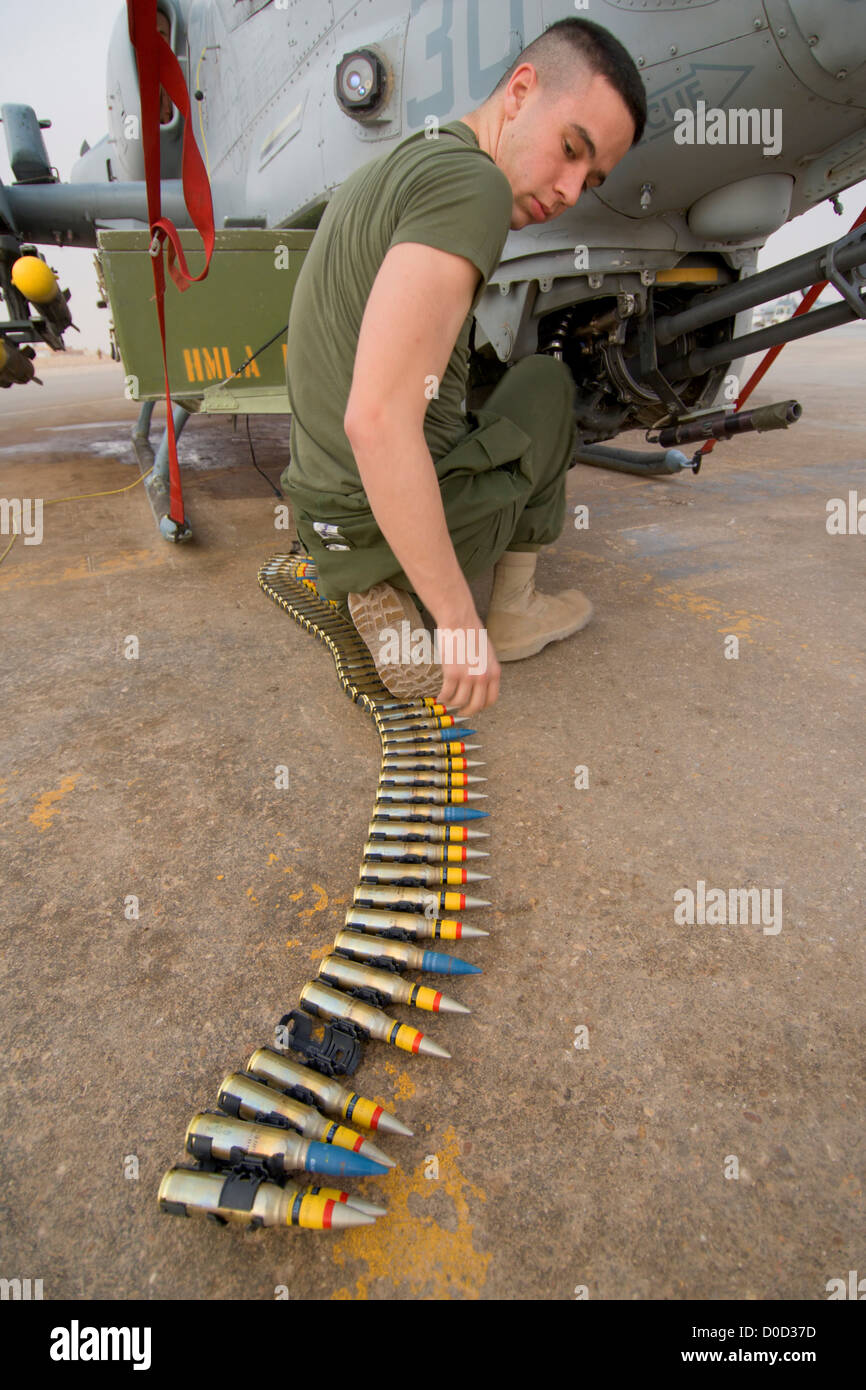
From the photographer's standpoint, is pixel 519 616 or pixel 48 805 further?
pixel 519 616

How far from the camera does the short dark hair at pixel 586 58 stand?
1.82m

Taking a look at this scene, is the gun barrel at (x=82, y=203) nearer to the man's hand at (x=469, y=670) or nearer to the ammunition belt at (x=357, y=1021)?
the ammunition belt at (x=357, y=1021)

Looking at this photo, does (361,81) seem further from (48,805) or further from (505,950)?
(505,950)

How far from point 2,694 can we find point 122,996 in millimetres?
1841

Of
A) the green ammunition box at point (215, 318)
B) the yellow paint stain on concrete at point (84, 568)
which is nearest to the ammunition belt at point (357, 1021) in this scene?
the yellow paint stain on concrete at point (84, 568)

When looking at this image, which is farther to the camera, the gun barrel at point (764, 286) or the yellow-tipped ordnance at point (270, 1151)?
the gun barrel at point (764, 286)

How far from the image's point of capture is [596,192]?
9.95 ft

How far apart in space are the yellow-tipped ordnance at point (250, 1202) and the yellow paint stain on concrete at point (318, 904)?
71 cm

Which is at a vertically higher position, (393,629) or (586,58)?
(586,58)

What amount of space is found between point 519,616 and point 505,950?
1.74m

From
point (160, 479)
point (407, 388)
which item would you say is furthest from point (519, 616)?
point (160, 479)

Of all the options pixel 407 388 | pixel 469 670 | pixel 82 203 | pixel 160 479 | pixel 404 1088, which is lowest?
pixel 404 1088

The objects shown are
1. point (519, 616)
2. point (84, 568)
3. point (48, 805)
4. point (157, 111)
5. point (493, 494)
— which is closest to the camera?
point (157, 111)
